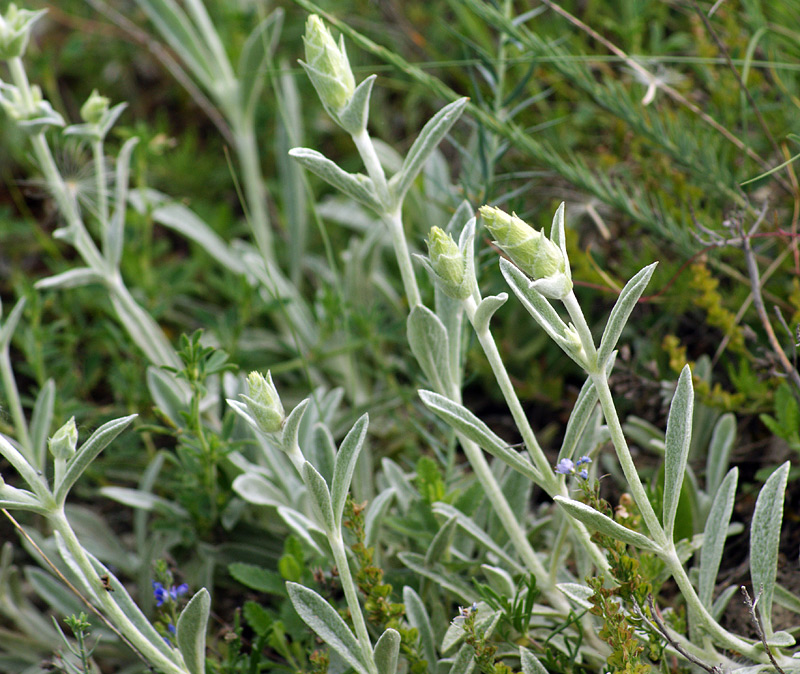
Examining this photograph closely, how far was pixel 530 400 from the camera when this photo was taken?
1.98 metres

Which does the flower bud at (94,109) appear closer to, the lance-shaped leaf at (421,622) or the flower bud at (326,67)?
the flower bud at (326,67)

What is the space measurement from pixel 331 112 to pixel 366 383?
1120 millimetres

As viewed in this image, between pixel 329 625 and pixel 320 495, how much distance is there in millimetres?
211

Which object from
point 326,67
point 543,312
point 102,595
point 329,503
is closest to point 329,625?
point 329,503

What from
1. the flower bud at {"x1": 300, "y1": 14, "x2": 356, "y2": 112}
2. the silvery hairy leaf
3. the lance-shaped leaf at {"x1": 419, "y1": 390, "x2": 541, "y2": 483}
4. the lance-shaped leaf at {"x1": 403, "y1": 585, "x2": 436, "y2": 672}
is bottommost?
the lance-shaped leaf at {"x1": 403, "y1": 585, "x2": 436, "y2": 672}

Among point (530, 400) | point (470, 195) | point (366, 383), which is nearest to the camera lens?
point (470, 195)

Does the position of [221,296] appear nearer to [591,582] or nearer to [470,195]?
[470,195]

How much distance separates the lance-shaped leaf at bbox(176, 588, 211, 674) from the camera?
109 cm

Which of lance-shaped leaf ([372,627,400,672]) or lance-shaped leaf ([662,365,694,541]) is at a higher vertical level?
lance-shaped leaf ([662,365,694,541])

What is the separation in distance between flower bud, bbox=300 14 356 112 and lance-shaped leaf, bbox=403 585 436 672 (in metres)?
0.76

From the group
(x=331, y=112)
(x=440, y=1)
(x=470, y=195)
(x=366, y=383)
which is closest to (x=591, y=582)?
(x=331, y=112)

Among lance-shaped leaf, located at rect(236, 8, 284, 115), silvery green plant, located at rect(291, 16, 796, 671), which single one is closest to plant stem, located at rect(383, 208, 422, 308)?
silvery green plant, located at rect(291, 16, 796, 671)

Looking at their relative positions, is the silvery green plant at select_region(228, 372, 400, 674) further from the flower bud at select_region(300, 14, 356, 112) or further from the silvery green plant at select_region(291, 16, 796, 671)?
the flower bud at select_region(300, 14, 356, 112)

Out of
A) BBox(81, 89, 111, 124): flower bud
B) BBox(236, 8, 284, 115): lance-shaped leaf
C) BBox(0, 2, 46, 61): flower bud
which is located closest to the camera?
BBox(0, 2, 46, 61): flower bud
